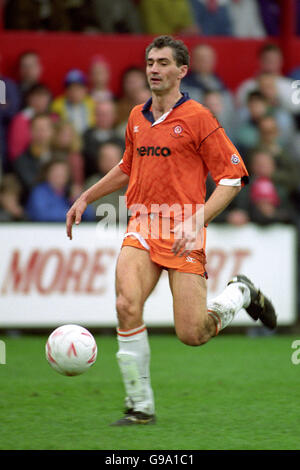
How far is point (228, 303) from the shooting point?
646 cm

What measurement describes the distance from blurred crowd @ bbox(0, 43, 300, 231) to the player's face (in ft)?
15.5

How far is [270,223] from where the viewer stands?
444 inches

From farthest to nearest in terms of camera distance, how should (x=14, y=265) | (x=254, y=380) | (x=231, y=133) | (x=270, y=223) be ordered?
(x=231, y=133) < (x=270, y=223) < (x=14, y=265) < (x=254, y=380)

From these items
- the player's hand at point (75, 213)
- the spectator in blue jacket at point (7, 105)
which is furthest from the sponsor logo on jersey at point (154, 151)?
the spectator in blue jacket at point (7, 105)

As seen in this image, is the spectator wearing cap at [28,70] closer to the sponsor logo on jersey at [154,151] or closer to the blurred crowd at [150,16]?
the blurred crowd at [150,16]

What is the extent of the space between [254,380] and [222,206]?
2555 mm

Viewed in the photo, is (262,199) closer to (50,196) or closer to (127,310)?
(50,196)

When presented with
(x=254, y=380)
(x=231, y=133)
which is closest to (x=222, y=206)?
(x=254, y=380)

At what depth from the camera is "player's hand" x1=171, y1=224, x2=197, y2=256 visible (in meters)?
5.51

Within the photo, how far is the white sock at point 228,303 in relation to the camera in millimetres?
6258

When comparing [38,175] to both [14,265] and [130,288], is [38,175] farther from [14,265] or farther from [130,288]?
[130,288]

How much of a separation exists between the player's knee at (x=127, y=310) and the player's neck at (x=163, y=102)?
118 centimetres

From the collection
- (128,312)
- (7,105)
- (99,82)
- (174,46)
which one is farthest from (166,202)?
(99,82)

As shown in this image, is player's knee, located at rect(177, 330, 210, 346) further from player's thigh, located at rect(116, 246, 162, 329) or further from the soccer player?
player's thigh, located at rect(116, 246, 162, 329)
